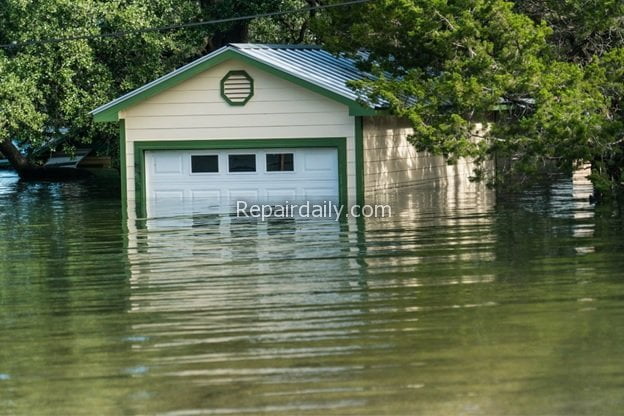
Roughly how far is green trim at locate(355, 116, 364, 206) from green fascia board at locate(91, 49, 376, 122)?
54 centimetres

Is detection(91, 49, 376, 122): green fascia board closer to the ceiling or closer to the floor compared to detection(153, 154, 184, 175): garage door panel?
closer to the ceiling

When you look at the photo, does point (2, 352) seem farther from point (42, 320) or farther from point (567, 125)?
point (567, 125)

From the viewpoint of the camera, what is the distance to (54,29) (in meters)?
32.7

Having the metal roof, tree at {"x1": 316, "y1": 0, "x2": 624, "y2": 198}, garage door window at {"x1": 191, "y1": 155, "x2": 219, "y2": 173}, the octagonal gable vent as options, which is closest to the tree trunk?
garage door window at {"x1": 191, "y1": 155, "x2": 219, "y2": 173}

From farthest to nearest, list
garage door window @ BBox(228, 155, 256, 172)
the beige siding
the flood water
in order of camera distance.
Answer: garage door window @ BBox(228, 155, 256, 172) < the beige siding < the flood water

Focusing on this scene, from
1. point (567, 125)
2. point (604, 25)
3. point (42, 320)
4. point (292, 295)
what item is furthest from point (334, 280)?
point (604, 25)

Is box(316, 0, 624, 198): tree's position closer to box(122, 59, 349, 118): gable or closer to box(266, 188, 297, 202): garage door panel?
box(122, 59, 349, 118): gable

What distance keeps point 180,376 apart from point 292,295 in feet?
13.9

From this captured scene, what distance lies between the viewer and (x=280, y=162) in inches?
1115

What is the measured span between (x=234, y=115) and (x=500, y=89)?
6.61 metres

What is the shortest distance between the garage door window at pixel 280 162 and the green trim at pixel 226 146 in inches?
14.0

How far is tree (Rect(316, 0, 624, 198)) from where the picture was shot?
77.0 ft

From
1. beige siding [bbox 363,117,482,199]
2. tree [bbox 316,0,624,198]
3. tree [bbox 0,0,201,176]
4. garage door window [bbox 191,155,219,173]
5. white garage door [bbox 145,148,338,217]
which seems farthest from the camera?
tree [bbox 0,0,201,176]

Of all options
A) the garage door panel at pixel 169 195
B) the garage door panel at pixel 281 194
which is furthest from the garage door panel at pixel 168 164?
the garage door panel at pixel 281 194
